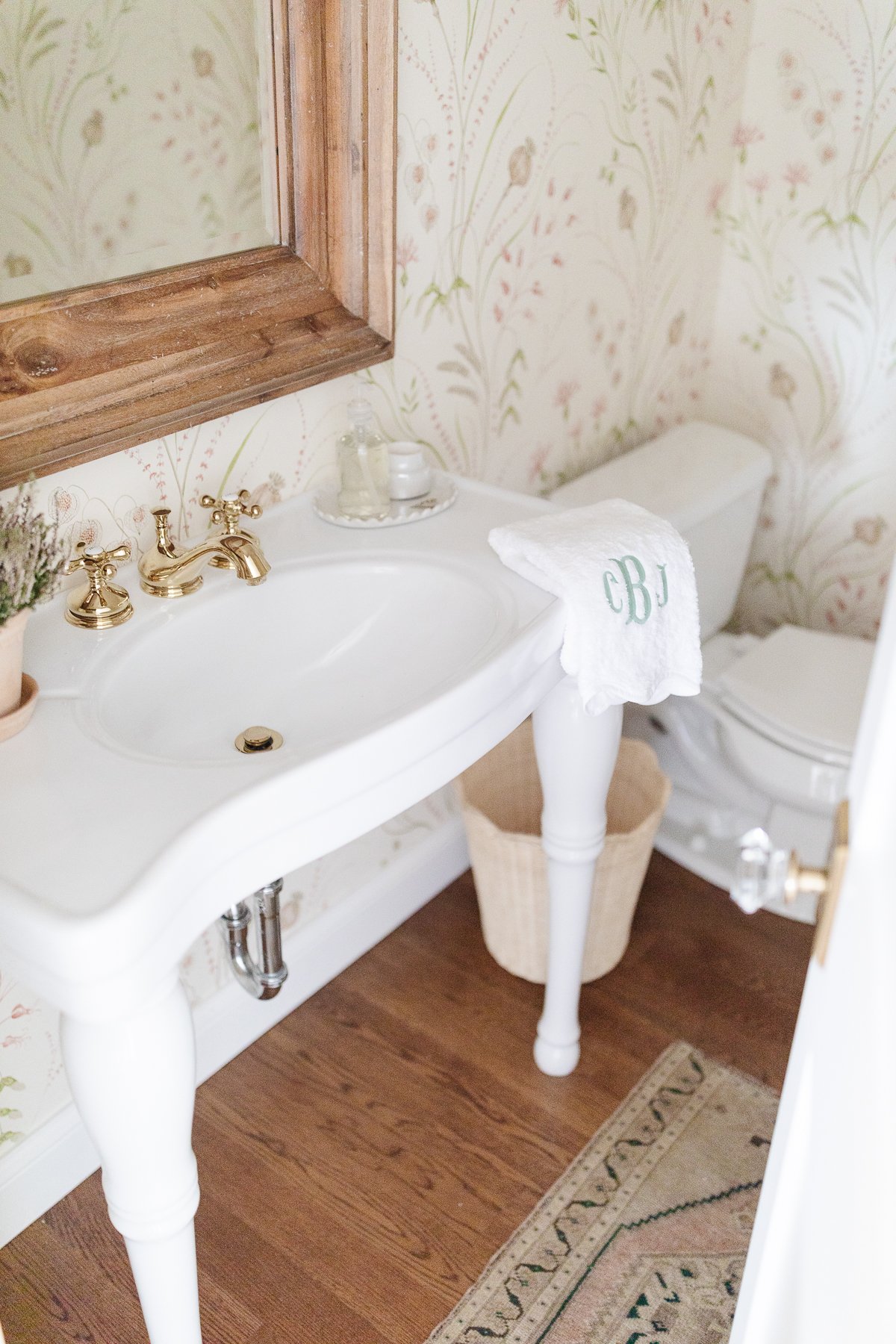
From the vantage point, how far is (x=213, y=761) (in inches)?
41.4

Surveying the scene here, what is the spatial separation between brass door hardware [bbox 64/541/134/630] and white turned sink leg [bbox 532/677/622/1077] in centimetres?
51

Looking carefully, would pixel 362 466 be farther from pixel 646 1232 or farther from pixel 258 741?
pixel 646 1232

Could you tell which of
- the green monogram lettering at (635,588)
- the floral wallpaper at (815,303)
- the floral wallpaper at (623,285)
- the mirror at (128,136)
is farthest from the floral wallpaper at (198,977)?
the floral wallpaper at (815,303)

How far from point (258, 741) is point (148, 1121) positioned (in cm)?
40

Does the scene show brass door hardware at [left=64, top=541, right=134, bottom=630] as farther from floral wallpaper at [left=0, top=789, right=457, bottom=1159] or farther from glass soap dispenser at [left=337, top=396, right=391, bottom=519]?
floral wallpaper at [left=0, top=789, right=457, bottom=1159]

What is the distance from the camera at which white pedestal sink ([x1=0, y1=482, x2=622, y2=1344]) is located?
3.06 ft

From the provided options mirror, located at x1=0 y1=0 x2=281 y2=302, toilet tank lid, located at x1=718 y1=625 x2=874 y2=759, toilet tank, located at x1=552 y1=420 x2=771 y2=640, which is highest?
mirror, located at x1=0 y1=0 x2=281 y2=302

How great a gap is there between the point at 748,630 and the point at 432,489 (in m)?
1.27

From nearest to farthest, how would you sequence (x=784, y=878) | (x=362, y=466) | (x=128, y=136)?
(x=784, y=878)
(x=128, y=136)
(x=362, y=466)

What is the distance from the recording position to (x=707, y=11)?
201cm

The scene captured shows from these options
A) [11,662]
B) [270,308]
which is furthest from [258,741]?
[270,308]

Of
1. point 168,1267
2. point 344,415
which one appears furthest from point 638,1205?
point 344,415

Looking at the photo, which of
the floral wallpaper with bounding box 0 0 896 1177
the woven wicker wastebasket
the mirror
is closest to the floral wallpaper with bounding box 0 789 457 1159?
the floral wallpaper with bounding box 0 0 896 1177

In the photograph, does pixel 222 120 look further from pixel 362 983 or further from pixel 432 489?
pixel 362 983
